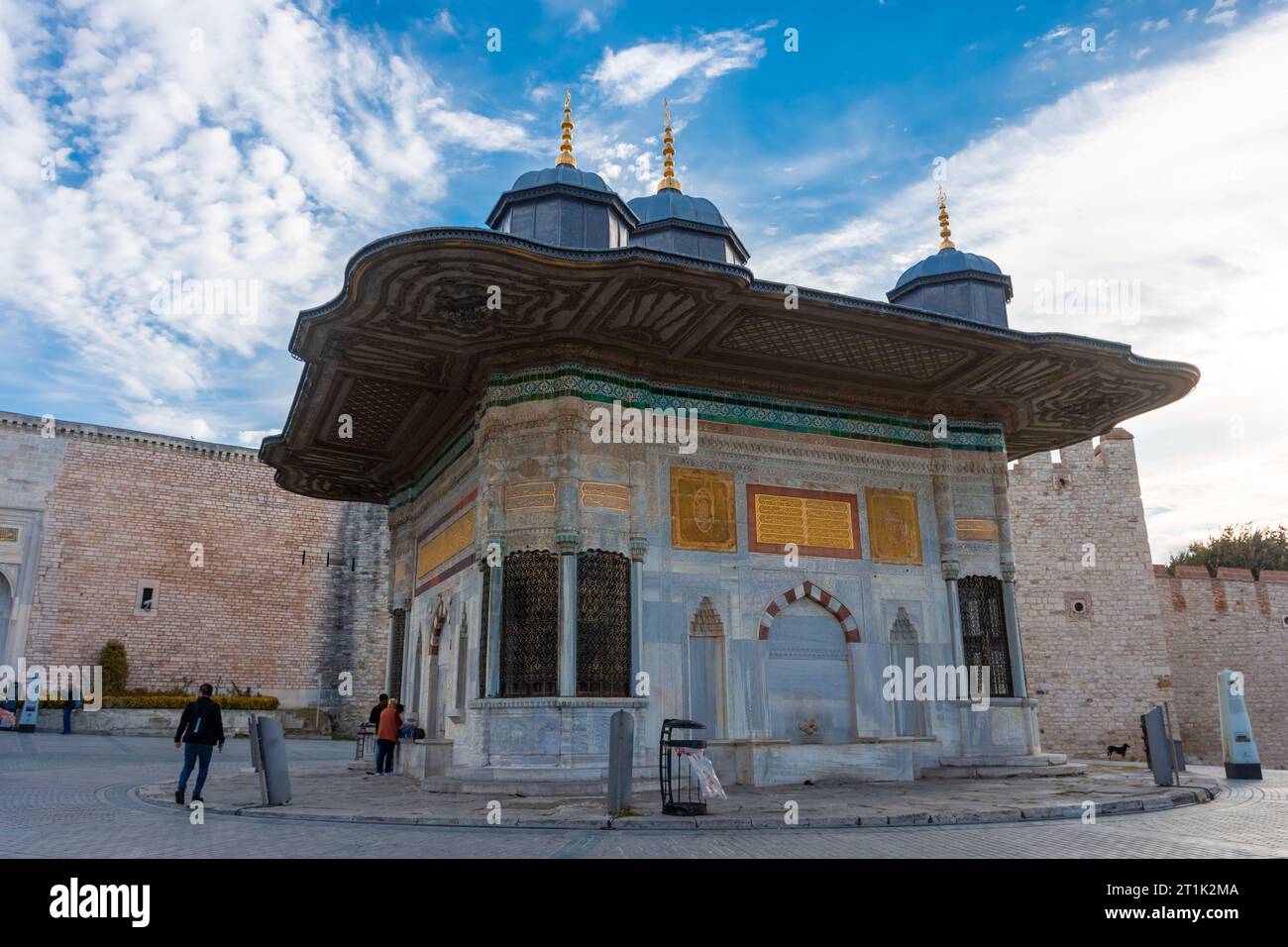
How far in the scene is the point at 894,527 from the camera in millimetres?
11742

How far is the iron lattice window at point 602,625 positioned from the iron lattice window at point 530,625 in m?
0.27

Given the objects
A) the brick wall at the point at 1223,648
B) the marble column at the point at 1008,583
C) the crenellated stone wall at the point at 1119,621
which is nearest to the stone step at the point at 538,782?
the marble column at the point at 1008,583

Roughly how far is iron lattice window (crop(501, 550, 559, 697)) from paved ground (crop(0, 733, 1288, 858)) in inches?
106

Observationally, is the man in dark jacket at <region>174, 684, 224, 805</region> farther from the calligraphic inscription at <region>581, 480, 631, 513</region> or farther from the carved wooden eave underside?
the calligraphic inscription at <region>581, 480, 631, 513</region>

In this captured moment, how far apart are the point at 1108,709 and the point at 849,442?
1533cm

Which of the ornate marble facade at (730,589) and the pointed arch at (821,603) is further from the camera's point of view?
the pointed arch at (821,603)

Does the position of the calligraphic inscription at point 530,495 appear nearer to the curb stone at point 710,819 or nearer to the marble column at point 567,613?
the marble column at point 567,613

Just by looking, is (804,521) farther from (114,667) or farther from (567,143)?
(114,667)

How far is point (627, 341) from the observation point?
10438 millimetres

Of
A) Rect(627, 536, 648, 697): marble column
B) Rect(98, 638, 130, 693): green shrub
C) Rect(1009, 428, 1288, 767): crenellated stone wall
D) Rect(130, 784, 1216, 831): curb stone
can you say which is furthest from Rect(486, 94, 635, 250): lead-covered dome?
Rect(98, 638, 130, 693): green shrub

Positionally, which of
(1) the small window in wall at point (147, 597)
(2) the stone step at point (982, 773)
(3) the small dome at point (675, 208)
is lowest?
(2) the stone step at point (982, 773)

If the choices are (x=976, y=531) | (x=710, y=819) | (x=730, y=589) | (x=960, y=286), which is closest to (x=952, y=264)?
(x=960, y=286)

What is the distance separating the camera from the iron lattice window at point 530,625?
952 centimetres

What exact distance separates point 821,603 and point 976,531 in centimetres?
265
